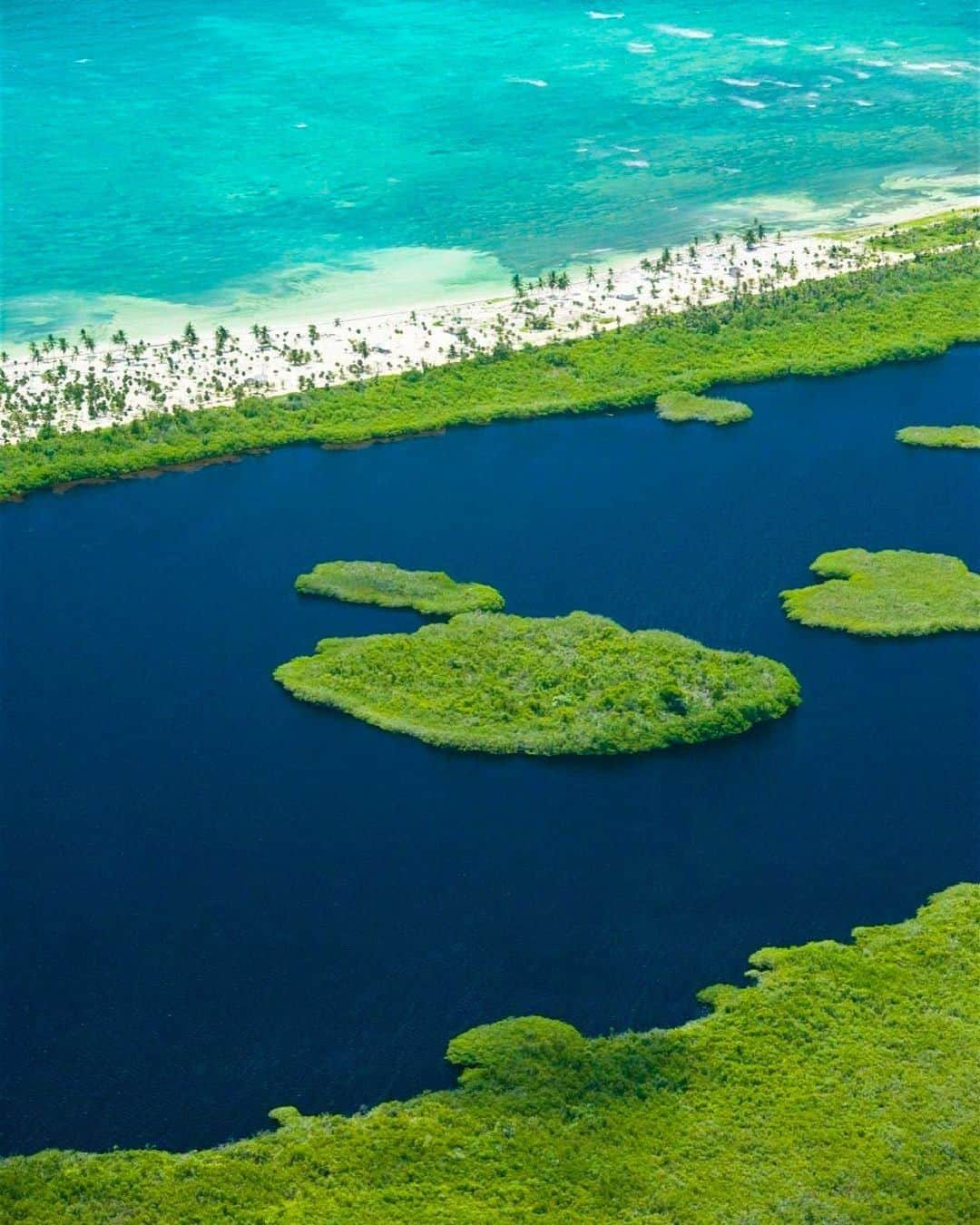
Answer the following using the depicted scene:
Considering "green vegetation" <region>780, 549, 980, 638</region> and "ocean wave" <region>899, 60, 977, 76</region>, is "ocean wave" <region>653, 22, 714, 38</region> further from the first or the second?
"green vegetation" <region>780, 549, 980, 638</region>

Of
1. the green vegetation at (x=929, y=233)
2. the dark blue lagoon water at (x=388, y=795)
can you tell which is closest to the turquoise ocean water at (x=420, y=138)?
the green vegetation at (x=929, y=233)

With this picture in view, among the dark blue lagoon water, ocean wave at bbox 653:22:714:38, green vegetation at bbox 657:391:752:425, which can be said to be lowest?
the dark blue lagoon water

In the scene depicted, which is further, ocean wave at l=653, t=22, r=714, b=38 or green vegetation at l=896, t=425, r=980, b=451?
ocean wave at l=653, t=22, r=714, b=38

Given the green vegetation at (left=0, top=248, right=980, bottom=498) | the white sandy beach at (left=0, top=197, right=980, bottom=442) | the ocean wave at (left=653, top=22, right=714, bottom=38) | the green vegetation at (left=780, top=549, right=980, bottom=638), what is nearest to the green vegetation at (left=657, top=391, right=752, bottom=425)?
the green vegetation at (left=0, top=248, right=980, bottom=498)

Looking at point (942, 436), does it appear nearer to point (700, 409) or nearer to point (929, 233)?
point (700, 409)

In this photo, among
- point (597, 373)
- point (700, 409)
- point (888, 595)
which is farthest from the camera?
point (597, 373)

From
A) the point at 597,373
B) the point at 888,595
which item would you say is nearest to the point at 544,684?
the point at 888,595
